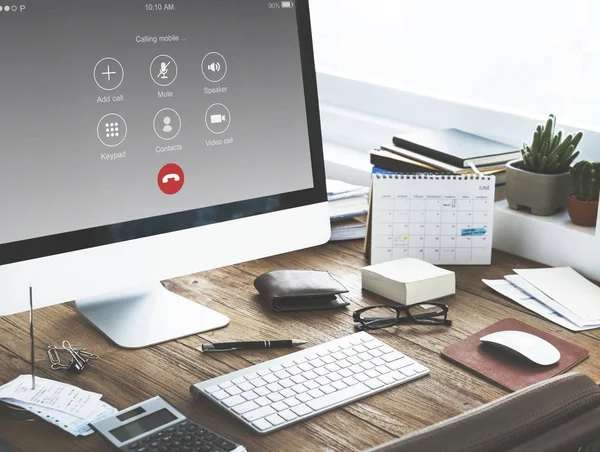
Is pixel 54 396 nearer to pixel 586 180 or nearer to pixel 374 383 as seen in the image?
pixel 374 383

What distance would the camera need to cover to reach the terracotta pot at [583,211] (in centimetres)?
169

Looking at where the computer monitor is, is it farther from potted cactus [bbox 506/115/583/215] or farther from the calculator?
potted cactus [bbox 506/115/583/215]

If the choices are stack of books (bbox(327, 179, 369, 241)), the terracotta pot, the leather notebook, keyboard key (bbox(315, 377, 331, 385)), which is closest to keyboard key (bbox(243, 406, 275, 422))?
keyboard key (bbox(315, 377, 331, 385))

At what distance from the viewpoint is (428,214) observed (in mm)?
1687

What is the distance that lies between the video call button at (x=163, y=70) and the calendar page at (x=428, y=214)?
0.51 meters

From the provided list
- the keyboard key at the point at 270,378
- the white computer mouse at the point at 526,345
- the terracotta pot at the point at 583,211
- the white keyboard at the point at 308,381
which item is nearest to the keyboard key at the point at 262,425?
the white keyboard at the point at 308,381

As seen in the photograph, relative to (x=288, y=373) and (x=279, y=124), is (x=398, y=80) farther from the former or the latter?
(x=288, y=373)

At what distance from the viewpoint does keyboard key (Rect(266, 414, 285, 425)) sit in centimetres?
109

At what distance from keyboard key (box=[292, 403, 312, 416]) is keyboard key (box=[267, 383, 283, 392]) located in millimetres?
49

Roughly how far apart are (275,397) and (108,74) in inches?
20.2

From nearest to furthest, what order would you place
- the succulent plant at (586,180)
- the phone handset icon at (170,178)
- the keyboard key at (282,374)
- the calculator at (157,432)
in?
the calculator at (157,432) < the keyboard key at (282,374) < the phone handset icon at (170,178) < the succulent plant at (586,180)

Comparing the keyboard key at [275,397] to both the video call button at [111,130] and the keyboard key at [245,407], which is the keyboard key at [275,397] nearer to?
the keyboard key at [245,407]

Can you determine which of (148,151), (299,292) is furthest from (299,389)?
(148,151)

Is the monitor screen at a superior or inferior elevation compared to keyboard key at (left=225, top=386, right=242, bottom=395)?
superior
